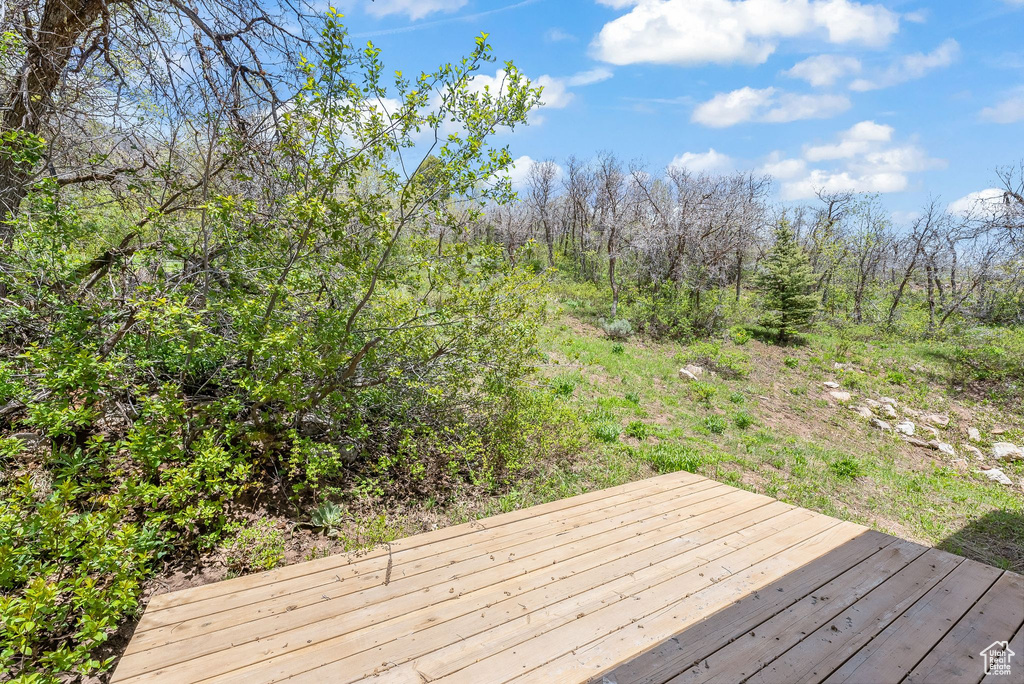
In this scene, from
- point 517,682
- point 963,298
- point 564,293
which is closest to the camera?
point 517,682

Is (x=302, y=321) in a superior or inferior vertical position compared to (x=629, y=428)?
superior

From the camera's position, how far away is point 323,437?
4.04 meters

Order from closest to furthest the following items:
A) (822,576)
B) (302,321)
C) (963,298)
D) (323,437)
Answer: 1. (822,576)
2. (302,321)
3. (323,437)
4. (963,298)

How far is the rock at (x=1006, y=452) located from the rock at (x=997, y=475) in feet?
1.96

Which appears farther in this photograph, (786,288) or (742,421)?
(786,288)

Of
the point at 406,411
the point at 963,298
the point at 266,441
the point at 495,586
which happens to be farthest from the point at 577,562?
the point at 963,298

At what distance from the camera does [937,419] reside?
8.32 m

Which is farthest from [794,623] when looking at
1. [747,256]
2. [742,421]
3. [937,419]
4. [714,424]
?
[747,256]

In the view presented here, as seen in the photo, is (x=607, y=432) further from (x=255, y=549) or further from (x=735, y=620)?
(x=255, y=549)

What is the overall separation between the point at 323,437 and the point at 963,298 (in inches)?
705

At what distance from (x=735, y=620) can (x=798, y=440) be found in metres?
5.81

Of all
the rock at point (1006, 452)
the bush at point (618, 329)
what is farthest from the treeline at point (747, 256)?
the rock at point (1006, 452)

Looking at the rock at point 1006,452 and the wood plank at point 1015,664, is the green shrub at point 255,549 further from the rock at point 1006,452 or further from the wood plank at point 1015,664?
the rock at point 1006,452

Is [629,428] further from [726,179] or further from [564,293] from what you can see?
[726,179]
